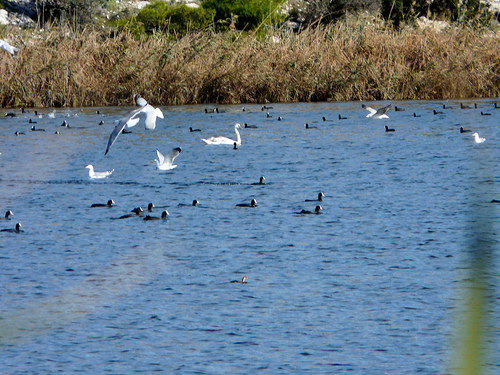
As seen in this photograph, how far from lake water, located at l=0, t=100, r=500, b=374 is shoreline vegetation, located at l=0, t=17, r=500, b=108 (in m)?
9.82

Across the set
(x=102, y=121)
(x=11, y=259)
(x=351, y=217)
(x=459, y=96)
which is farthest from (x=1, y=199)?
(x=459, y=96)

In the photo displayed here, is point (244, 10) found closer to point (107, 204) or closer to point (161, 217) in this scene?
point (107, 204)

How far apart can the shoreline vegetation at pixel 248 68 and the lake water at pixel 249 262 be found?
982 centimetres

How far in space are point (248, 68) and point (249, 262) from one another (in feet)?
69.0

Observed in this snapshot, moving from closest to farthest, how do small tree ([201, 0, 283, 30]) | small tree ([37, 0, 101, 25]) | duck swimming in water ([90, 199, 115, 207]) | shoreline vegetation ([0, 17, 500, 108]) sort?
duck swimming in water ([90, 199, 115, 207]), shoreline vegetation ([0, 17, 500, 108]), small tree ([37, 0, 101, 25]), small tree ([201, 0, 283, 30])

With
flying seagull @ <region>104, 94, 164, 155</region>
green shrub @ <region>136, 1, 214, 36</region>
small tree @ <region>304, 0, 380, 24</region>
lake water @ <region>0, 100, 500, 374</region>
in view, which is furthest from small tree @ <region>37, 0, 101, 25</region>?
flying seagull @ <region>104, 94, 164, 155</region>

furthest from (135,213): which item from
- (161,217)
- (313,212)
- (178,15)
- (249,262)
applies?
(178,15)

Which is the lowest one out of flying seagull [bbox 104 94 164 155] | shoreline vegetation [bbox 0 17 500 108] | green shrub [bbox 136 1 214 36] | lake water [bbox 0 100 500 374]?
lake water [bbox 0 100 500 374]

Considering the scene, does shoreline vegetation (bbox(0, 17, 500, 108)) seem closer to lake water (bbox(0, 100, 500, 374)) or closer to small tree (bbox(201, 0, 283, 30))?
lake water (bbox(0, 100, 500, 374))

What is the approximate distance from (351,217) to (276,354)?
5.84 m

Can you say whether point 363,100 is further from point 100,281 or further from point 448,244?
point 100,281

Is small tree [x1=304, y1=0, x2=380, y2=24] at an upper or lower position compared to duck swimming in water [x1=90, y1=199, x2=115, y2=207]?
upper

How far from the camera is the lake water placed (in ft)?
19.8

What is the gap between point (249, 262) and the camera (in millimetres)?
9055
